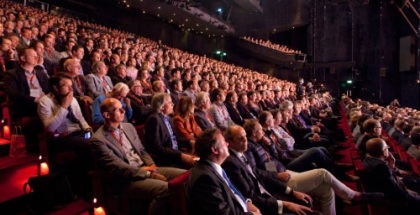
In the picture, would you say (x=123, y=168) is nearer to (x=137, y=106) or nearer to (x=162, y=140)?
(x=162, y=140)

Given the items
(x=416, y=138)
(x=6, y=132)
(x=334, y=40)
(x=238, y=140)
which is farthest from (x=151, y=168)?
(x=334, y=40)

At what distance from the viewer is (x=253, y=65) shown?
14117 millimetres

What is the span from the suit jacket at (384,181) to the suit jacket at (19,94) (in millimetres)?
2101

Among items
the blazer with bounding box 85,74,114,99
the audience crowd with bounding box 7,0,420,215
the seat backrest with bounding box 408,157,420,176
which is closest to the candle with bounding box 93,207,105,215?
the audience crowd with bounding box 7,0,420,215

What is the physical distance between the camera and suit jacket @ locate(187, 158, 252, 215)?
126 cm

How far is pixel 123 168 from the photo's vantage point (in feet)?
5.33

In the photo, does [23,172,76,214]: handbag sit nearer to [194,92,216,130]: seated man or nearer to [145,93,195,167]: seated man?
[145,93,195,167]: seated man

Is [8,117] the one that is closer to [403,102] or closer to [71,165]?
[71,165]

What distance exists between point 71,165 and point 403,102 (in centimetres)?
1209

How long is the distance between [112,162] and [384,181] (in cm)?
152

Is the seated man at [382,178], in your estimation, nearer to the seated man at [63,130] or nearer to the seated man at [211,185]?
the seated man at [211,185]

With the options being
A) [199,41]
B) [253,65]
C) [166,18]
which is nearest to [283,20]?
[253,65]

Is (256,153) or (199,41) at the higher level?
(199,41)

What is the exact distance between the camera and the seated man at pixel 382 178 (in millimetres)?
2012
